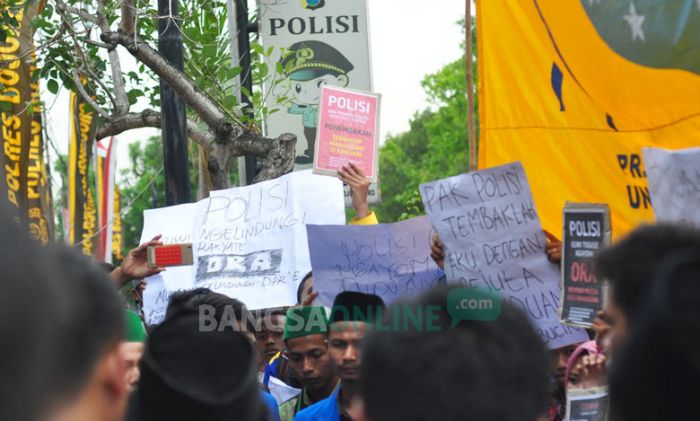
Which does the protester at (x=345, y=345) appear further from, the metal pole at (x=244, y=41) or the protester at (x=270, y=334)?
the metal pole at (x=244, y=41)

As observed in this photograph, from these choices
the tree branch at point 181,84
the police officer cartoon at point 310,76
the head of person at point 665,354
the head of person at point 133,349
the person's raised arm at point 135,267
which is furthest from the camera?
the police officer cartoon at point 310,76

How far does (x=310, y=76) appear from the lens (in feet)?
33.6

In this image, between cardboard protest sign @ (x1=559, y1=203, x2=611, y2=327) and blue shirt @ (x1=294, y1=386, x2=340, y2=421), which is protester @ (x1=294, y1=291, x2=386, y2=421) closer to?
blue shirt @ (x1=294, y1=386, x2=340, y2=421)

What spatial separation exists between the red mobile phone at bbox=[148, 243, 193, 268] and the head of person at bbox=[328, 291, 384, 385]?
1360mm

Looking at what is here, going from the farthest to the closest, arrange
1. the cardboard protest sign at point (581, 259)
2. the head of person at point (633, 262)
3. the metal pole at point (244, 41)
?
the metal pole at point (244, 41)
the cardboard protest sign at point (581, 259)
the head of person at point (633, 262)

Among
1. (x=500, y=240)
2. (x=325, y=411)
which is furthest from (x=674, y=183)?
(x=325, y=411)

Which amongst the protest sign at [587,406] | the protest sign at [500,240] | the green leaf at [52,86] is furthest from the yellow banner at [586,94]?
the green leaf at [52,86]

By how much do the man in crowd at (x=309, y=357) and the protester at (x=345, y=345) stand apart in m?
0.31

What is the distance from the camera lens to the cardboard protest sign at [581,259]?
15.2 feet

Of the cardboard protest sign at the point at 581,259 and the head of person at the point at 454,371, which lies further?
the cardboard protest sign at the point at 581,259

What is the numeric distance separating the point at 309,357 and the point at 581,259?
64.9 inches

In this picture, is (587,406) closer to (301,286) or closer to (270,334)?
(301,286)

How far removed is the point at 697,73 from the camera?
15.7 ft

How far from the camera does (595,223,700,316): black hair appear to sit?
2043 millimetres
